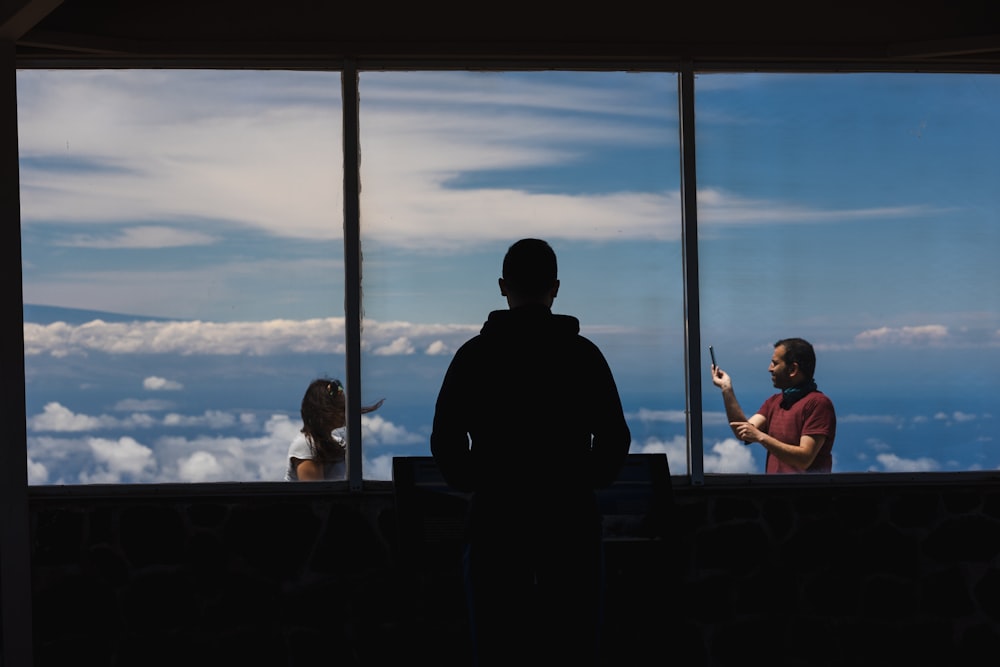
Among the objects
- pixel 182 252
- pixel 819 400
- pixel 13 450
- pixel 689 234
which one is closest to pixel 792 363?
pixel 819 400

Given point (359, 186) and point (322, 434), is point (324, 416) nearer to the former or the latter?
point (322, 434)

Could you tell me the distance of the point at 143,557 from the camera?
550 cm

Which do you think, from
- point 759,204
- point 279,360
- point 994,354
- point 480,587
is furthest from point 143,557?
point 994,354

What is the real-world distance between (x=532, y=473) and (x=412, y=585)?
8.56 feet

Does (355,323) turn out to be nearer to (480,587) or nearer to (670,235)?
(670,235)

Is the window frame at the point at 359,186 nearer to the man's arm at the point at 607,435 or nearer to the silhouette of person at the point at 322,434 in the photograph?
the silhouette of person at the point at 322,434

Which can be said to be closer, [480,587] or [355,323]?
[480,587]

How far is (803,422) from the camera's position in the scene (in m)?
5.75

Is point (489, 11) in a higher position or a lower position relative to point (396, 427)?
higher

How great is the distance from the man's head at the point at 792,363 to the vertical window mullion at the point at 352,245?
205 cm

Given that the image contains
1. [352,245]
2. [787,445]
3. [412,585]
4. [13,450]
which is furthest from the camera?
[787,445]

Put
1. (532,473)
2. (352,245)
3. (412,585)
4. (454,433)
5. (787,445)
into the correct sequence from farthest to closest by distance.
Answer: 1. (787,445)
2. (352,245)
3. (412,585)
4. (454,433)
5. (532,473)

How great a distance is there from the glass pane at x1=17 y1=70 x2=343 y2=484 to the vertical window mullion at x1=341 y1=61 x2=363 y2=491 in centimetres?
6

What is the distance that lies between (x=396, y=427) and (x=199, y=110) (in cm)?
183
